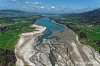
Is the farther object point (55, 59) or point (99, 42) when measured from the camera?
point (99, 42)

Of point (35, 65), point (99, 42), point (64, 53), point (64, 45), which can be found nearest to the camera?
point (35, 65)

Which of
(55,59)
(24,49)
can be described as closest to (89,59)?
(55,59)

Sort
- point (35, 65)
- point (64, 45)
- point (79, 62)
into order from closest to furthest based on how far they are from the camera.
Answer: point (35, 65) → point (79, 62) → point (64, 45)

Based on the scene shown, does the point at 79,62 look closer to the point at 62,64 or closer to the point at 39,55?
the point at 62,64

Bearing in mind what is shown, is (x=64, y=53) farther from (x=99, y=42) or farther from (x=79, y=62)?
(x=99, y=42)

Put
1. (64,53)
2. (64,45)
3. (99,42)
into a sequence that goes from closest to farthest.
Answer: (64,53) < (64,45) < (99,42)

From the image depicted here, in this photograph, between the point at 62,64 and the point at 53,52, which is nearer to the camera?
the point at 62,64

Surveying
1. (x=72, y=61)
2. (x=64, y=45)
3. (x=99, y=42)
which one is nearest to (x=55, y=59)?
(x=72, y=61)

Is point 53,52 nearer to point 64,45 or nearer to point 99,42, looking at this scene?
point 64,45

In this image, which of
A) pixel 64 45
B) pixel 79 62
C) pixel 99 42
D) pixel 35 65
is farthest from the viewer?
pixel 99 42
